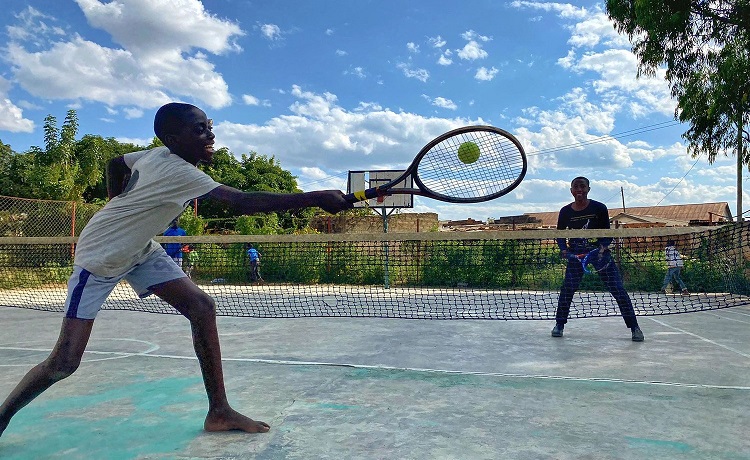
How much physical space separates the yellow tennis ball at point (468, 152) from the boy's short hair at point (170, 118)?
160cm

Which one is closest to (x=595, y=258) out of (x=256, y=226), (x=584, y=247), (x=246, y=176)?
(x=584, y=247)

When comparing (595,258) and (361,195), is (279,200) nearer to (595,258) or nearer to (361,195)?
(361,195)

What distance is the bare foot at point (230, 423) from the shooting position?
2.41 m

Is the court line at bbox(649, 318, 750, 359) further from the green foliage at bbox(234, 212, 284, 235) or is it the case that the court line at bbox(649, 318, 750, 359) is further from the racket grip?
the green foliage at bbox(234, 212, 284, 235)

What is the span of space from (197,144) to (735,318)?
6.67 m

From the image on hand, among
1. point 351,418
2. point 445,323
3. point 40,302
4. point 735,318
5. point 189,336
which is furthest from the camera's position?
point 40,302

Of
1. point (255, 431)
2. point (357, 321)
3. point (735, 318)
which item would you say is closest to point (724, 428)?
point (255, 431)

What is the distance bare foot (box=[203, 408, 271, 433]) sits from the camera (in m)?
2.41

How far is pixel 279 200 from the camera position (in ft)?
7.39

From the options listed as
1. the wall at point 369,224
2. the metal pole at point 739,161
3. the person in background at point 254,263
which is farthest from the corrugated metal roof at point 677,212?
the person in background at point 254,263

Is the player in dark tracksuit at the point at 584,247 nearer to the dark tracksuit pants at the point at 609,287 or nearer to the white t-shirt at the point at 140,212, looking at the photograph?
the dark tracksuit pants at the point at 609,287

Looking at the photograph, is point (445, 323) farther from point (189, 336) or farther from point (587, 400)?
point (587, 400)

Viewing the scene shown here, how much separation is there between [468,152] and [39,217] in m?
10.4

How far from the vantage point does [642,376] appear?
11.2 feet
